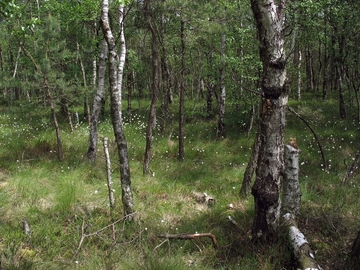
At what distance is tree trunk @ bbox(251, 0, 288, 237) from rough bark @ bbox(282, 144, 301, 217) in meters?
0.72

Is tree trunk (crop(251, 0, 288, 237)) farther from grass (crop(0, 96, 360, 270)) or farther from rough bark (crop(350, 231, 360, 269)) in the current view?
rough bark (crop(350, 231, 360, 269))

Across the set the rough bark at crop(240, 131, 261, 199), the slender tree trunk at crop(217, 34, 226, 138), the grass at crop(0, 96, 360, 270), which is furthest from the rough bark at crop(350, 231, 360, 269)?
the slender tree trunk at crop(217, 34, 226, 138)

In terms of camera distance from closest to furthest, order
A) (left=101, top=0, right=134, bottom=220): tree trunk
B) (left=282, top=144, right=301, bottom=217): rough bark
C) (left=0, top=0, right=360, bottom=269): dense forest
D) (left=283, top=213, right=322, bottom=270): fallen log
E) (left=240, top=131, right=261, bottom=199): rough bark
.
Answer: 1. (left=283, top=213, right=322, bottom=270): fallen log
2. (left=0, top=0, right=360, bottom=269): dense forest
3. (left=282, top=144, right=301, bottom=217): rough bark
4. (left=101, top=0, right=134, bottom=220): tree trunk
5. (left=240, top=131, right=261, bottom=199): rough bark

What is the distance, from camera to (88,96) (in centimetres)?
1145

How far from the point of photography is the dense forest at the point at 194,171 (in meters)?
3.99

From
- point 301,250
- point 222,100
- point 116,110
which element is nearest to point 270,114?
point 301,250

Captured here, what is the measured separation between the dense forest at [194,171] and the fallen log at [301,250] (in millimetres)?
16

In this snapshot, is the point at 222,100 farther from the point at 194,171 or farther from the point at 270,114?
the point at 270,114

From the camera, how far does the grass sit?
409cm

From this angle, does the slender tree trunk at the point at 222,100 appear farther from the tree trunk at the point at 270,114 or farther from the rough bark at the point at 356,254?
the rough bark at the point at 356,254

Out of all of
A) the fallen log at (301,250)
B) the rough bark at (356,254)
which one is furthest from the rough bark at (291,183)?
the rough bark at (356,254)

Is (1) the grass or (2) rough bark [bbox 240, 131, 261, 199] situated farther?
(2) rough bark [bbox 240, 131, 261, 199]

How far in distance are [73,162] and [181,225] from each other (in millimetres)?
4802

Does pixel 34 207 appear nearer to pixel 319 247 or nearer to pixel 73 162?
pixel 73 162
